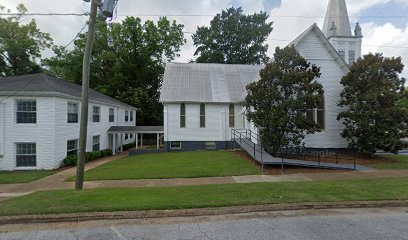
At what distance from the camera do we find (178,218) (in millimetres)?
5984

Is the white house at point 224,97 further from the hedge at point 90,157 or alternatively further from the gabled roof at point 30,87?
the gabled roof at point 30,87

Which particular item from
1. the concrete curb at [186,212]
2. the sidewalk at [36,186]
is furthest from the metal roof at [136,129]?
the concrete curb at [186,212]

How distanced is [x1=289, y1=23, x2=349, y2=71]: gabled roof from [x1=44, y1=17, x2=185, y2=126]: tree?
2371cm

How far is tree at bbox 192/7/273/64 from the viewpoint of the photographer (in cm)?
4075

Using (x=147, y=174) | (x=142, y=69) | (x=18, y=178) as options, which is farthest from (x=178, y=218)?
(x=142, y=69)

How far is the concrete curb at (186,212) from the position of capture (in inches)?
231

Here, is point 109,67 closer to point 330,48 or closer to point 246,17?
point 246,17

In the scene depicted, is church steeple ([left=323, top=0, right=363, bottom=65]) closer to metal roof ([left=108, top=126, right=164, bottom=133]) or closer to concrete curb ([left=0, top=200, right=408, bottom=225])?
metal roof ([left=108, top=126, right=164, bottom=133])

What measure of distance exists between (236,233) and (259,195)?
2.54m

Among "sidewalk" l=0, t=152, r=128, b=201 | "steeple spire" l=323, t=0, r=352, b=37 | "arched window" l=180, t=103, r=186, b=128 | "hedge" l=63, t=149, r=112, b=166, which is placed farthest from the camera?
"steeple spire" l=323, t=0, r=352, b=37

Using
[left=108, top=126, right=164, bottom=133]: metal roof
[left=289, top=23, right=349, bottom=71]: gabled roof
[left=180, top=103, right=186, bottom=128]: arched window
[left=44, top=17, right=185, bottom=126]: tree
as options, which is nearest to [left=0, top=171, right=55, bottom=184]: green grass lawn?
[left=108, top=126, right=164, bottom=133]: metal roof

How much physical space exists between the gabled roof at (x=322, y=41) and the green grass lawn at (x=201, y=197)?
9926mm

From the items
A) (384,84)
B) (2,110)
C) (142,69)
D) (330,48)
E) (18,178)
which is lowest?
(18,178)

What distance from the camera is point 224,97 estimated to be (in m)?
22.3
